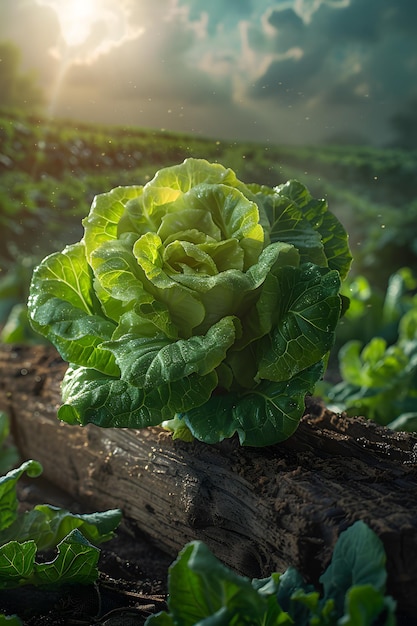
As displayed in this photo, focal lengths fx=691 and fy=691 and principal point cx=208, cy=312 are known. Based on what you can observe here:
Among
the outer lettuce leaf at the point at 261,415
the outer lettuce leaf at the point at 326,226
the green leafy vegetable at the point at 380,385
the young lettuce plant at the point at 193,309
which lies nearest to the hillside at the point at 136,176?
the green leafy vegetable at the point at 380,385

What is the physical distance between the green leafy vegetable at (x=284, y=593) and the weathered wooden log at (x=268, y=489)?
69mm

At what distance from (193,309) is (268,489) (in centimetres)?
38

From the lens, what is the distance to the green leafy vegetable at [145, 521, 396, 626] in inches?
38.8

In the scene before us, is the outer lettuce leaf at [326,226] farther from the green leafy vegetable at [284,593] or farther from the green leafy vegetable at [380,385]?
the green leafy vegetable at [380,385]

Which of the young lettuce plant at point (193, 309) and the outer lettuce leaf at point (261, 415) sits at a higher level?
the young lettuce plant at point (193, 309)

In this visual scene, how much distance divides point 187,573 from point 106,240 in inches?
29.8

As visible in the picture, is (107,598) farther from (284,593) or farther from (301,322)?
(301,322)

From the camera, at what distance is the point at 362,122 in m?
5.69

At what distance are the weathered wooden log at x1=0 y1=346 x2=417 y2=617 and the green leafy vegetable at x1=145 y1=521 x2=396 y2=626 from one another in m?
0.07

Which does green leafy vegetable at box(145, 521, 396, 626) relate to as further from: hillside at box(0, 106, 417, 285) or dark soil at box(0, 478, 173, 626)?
hillside at box(0, 106, 417, 285)

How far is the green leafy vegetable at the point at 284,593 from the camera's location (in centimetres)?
99

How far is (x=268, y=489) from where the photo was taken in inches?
53.0

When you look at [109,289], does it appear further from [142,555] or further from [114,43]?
[114,43]

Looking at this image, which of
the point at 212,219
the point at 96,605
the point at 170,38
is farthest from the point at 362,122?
the point at 96,605
